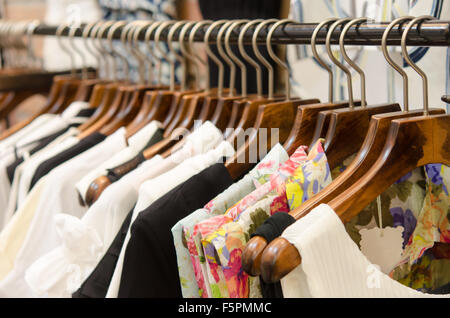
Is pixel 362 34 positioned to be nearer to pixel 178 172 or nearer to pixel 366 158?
pixel 366 158

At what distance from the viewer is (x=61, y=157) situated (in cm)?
96

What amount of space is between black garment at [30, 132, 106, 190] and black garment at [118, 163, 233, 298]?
13.7 inches

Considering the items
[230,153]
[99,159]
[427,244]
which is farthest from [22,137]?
[427,244]

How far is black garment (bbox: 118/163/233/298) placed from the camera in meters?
0.65

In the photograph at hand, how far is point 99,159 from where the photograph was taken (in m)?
0.94

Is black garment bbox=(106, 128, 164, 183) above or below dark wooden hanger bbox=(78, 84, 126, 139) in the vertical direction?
below

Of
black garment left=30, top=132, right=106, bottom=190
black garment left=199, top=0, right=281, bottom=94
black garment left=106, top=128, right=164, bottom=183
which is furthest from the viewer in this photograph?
black garment left=199, top=0, right=281, bottom=94

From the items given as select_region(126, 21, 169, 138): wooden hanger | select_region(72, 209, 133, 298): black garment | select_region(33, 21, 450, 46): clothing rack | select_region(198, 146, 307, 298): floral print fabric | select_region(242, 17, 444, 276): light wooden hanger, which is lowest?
select_region(72, 209, 133, 298): black garment

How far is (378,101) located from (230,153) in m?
0.34

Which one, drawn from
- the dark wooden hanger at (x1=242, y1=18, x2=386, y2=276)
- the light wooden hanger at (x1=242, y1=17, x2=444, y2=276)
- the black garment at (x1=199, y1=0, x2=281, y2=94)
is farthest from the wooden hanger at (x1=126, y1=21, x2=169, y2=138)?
the light wooden hanger at (x1=242, y1=17, x2=444, y2=276)

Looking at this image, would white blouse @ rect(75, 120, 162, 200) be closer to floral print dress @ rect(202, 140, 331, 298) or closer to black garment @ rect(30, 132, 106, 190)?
black garment @ rect(30, 132, 106, 190)

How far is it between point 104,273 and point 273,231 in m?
0.30
